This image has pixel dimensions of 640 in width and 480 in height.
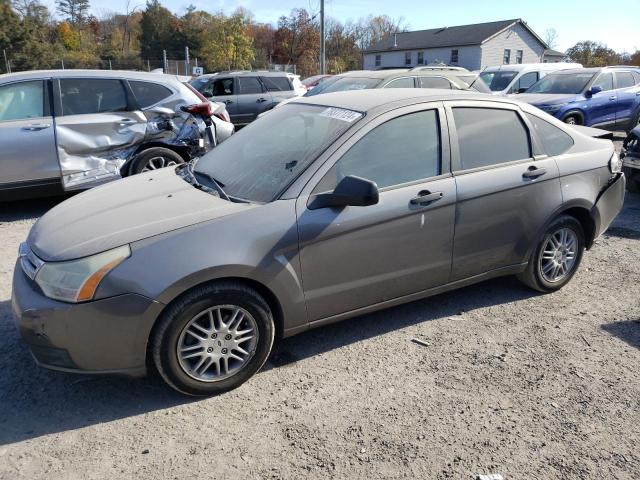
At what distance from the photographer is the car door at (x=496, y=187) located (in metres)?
3.71

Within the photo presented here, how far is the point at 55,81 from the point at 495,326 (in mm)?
5837

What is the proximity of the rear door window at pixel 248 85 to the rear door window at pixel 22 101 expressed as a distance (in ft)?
27.1

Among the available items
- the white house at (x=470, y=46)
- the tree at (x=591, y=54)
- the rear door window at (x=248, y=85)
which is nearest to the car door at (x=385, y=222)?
the rear door window at (x=248, y=85)

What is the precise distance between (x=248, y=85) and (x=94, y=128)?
838cm

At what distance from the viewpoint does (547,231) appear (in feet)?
13.7

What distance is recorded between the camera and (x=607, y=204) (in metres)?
4.50

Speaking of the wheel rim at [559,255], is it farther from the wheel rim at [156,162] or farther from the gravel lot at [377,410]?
the wheel rim at [156,162]

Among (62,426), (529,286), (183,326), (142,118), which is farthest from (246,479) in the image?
(142,118)

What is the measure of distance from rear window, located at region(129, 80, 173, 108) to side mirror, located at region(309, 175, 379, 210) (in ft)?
15.3

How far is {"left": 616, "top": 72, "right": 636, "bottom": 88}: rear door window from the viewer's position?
1277 centimetres

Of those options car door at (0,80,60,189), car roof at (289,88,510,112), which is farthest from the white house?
car roof at (289,88,510,112)

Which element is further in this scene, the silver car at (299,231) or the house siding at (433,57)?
the house siding at (433,57)

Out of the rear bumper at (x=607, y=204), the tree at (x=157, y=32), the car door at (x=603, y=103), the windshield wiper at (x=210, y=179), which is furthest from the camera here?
the tree at (x=157, y=32)

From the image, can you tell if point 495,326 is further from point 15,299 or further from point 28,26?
point 28,26
